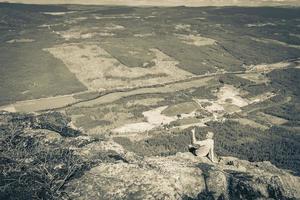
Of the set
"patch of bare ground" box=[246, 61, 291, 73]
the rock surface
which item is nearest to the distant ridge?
"patch of bare ground" box=[246, 61, 291, 73]

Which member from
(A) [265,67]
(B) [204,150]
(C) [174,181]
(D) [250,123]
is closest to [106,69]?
(A) [265,67]

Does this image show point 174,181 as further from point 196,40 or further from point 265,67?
point 196,40

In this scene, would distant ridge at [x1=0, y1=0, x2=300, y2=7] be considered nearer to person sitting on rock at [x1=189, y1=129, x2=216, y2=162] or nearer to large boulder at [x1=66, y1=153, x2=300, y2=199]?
person sitting on rock at [x1=189, y1=129, x2=216, y2=162]

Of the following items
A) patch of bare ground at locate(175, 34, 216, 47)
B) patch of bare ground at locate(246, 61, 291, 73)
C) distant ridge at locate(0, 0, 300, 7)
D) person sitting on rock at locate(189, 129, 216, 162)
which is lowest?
patch of bare ground at locate(246, 61, 291, 73)

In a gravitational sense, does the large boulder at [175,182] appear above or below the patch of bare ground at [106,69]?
above

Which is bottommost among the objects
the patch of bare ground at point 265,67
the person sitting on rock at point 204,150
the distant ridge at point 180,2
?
the patch of bare ground at point 265,67

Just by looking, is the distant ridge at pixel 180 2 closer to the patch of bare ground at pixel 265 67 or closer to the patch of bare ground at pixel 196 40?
the patch of bare ground at pixel 196 40

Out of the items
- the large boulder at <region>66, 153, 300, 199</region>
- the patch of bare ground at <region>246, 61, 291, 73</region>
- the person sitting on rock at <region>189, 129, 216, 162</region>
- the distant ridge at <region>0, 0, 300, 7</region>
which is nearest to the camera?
the large boulder at <region>66, 153, 300, 199</region>

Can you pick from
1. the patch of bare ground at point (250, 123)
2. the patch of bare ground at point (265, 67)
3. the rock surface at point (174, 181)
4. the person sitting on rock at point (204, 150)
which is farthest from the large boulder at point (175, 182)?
the patch of bare ground at point (265, 67)

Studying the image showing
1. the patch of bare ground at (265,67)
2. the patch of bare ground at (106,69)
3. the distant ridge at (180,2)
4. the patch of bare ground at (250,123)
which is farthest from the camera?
the distant ridge at (180,2)
